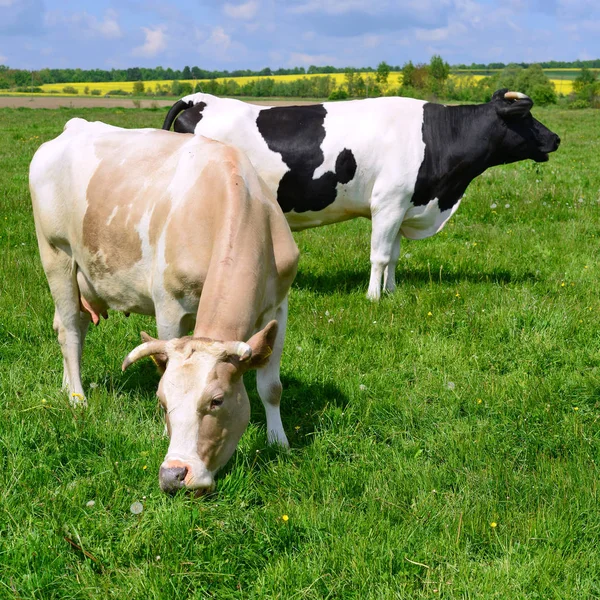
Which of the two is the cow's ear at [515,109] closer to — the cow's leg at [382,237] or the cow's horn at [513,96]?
the cow's horn at [513,96]

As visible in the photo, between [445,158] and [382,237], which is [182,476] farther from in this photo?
[445,158]

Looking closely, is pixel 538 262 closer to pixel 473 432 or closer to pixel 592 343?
pixel 592 343

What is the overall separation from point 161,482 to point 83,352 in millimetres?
2837

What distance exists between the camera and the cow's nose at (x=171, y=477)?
3.06 meters

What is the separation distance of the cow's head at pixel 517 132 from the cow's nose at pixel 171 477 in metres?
6.15

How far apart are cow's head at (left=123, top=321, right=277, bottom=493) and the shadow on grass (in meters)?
3.91

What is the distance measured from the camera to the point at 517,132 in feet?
25.7

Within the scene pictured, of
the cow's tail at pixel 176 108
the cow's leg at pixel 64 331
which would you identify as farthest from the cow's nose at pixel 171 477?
the cow's tail at pixel 176 108

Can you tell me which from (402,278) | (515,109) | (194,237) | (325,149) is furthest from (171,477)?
(515,109)

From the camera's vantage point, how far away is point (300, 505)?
11.3 feet

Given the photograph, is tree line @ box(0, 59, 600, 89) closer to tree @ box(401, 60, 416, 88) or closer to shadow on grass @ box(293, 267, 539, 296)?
tree @ box(401, 60, 416, 88)

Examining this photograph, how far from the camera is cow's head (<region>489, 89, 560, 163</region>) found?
7.77m

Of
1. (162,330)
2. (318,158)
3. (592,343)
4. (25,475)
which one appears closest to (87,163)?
(162,330)

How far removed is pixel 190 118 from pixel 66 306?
3281mm
